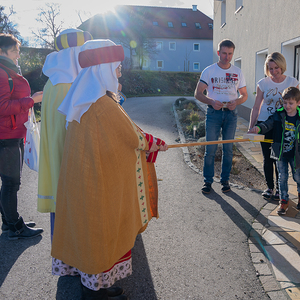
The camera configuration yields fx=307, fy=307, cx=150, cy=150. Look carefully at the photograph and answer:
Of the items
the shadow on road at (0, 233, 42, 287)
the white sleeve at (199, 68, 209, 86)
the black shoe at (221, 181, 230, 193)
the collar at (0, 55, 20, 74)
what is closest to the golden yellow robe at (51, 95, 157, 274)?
the shadow on road at (0, 233, 42, 287)

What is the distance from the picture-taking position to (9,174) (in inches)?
137

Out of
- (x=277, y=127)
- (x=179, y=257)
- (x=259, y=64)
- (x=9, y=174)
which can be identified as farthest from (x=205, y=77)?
(x=259, y=64)

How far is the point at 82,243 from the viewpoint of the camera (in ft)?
7.45

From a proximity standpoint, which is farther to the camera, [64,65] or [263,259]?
[263,259]

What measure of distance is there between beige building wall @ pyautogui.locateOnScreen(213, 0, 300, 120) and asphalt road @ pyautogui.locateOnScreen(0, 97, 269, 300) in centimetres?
504

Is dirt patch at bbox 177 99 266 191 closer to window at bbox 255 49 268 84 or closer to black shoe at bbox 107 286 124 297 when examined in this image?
black shoe at bbox 107 286 124 297

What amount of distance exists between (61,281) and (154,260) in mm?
930

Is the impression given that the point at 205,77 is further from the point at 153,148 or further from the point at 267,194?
the point at 153,148

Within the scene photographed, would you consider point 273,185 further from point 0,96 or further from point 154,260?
point 0,96

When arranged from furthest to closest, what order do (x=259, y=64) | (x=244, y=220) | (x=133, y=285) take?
(x=259, y=64) → (x=244, y=220) → (x=133, y=285)

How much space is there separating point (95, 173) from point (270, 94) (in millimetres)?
3142

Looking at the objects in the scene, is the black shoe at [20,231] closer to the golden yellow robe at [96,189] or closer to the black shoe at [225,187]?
the golden yellow robe at [96,189]

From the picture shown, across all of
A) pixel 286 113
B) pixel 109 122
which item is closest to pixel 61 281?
pixel 109 122

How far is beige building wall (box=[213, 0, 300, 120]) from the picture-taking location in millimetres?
7867
